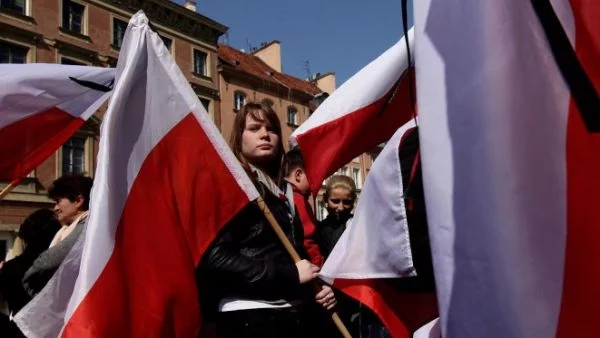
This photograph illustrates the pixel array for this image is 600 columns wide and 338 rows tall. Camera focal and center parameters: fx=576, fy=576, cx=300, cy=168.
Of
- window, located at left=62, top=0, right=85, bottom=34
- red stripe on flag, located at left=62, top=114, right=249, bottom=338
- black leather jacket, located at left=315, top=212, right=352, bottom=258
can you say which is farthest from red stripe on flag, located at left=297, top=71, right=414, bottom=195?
window, located at left=62, top=0, right=85, bottom=34

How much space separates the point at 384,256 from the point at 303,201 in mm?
1917

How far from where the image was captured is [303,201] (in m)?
3.97

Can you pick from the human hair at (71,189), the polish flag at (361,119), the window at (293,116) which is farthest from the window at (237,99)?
the polish flag at (361,119)

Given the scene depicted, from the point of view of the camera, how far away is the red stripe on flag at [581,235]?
121 centimetres

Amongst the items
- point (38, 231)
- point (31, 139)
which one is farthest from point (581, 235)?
point (38, 231)

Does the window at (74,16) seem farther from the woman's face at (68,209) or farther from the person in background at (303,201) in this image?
the person in background at (303,201)

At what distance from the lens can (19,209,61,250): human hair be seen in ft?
14.2

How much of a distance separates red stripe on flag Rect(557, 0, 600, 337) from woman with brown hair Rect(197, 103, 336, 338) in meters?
1.33

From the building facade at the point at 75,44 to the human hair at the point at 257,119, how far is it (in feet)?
50.8

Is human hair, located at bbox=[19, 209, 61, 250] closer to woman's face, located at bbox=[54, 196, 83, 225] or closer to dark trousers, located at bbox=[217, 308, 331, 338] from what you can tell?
woman's face, located at bbox=[54, 196, 83, 225]

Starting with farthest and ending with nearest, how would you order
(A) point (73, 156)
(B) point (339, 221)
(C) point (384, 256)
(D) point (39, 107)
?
(A) point (73, 156) < (B) point (339, 221) < (D) point (39, 107) < (C) point (384, 256)

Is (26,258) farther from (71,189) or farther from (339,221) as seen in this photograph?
(339,221)

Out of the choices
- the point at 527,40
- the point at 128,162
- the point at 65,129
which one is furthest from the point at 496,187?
the point at 65,129

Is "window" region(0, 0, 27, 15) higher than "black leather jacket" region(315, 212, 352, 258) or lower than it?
higher
